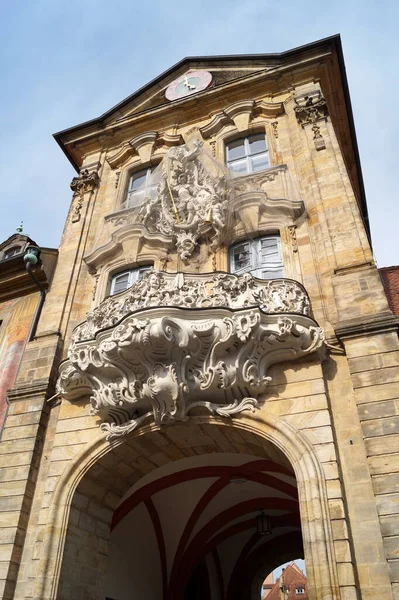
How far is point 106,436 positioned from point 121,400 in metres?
0.68

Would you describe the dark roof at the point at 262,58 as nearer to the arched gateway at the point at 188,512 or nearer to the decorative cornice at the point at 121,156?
the decorative cornice at the point at 121,156

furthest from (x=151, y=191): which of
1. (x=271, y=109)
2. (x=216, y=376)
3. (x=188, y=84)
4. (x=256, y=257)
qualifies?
(x=216, y=376)

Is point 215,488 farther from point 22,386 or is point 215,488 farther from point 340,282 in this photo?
point 340,282

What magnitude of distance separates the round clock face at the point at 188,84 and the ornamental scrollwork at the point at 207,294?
8.70 m

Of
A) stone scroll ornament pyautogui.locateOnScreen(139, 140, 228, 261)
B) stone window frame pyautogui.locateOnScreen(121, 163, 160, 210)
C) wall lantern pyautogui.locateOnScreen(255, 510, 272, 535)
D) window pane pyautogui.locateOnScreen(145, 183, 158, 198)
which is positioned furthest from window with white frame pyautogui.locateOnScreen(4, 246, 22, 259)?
wall lantern pyautogui.locateOnScreen(255, 510, 272, 535)

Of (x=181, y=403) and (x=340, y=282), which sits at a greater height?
(x=340, y=282)

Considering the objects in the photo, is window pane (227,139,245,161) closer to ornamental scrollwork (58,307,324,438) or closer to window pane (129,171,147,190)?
window pane (129,171,147,190)

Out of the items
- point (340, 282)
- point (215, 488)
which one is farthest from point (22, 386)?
point (340, 282)

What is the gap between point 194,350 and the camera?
7852 millimetres

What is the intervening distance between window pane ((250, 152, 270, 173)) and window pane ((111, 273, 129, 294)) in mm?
3988

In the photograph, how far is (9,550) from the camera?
310 inches

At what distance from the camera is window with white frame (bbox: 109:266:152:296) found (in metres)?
11.3

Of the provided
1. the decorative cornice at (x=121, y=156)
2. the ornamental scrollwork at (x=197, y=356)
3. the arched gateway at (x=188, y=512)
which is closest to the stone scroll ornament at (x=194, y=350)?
the ornamental scrollwork at (x=197, y=356)

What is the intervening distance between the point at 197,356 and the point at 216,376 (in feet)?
1.47
